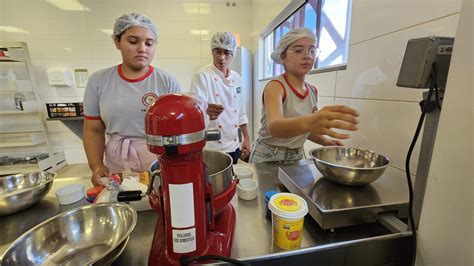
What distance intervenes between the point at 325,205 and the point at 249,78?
115 inches

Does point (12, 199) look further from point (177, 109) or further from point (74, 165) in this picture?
point (74, 165)

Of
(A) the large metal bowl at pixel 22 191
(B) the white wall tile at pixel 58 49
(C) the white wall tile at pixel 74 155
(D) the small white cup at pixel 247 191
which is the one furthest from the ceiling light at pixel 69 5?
(D) the small white cup at pixel 247 191

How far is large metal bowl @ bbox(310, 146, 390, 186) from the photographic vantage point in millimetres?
596

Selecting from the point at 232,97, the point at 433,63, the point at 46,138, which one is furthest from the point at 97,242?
the point at 46,138

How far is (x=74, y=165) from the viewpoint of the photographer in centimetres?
334

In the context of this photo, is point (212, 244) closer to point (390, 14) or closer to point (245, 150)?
point (390, 14)

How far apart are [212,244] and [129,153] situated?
31.3 inches

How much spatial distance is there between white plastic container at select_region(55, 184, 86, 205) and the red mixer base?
Answer: 0.38 metres

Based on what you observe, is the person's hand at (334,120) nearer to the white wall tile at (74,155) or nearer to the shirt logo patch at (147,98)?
the shirt logo patch at (147,98)

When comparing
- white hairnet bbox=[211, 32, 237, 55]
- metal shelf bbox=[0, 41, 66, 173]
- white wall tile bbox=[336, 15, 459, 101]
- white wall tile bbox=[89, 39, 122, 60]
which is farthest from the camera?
white wall tile bbox=[89, 39, 122, 60]

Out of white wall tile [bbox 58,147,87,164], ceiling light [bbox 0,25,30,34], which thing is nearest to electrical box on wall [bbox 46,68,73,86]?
ceiling light [bbox 0,25,30,34]

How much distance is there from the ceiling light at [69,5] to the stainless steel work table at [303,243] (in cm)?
337

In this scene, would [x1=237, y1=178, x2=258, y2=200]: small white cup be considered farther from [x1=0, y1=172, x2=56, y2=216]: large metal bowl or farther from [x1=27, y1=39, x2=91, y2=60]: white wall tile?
[x1=27, y1=39, x2=91, y2=60]: white wall tile

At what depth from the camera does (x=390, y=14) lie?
84cm
